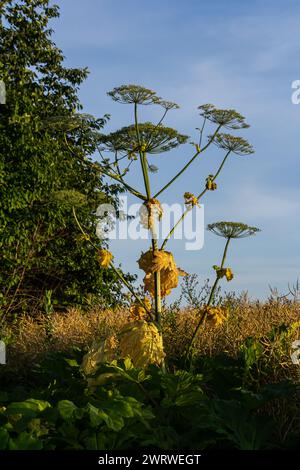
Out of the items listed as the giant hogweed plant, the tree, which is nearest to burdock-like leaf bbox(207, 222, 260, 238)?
the giant hogweed plant

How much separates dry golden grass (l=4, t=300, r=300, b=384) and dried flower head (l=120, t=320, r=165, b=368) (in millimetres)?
990

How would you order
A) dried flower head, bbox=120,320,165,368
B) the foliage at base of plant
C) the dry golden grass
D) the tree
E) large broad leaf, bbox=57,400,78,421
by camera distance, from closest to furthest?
large broad leaf, bbox=57,400,78,421 < the foliage at base of plant < dried flower head, bbox=120,320,165,368 < the dry golden grass < the tree

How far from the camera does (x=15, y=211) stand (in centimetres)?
1209

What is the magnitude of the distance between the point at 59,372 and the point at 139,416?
149 cm

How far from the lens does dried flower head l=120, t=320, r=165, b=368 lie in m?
5.05

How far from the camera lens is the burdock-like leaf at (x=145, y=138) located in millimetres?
5617

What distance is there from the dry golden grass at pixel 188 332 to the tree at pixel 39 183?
4.98 feet

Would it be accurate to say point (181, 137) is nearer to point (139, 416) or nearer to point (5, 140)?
point (139, 416)

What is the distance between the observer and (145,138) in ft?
18.6

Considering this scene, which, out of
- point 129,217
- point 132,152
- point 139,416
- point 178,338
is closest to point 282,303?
point 178,338

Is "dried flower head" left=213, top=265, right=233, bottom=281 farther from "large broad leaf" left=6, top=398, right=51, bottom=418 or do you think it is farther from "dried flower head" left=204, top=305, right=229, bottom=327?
"large broad leaf" left=6, top=398, right=51, bottom=418

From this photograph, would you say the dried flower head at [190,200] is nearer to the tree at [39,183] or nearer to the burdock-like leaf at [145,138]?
the burdock-like leaf at [145,138]
